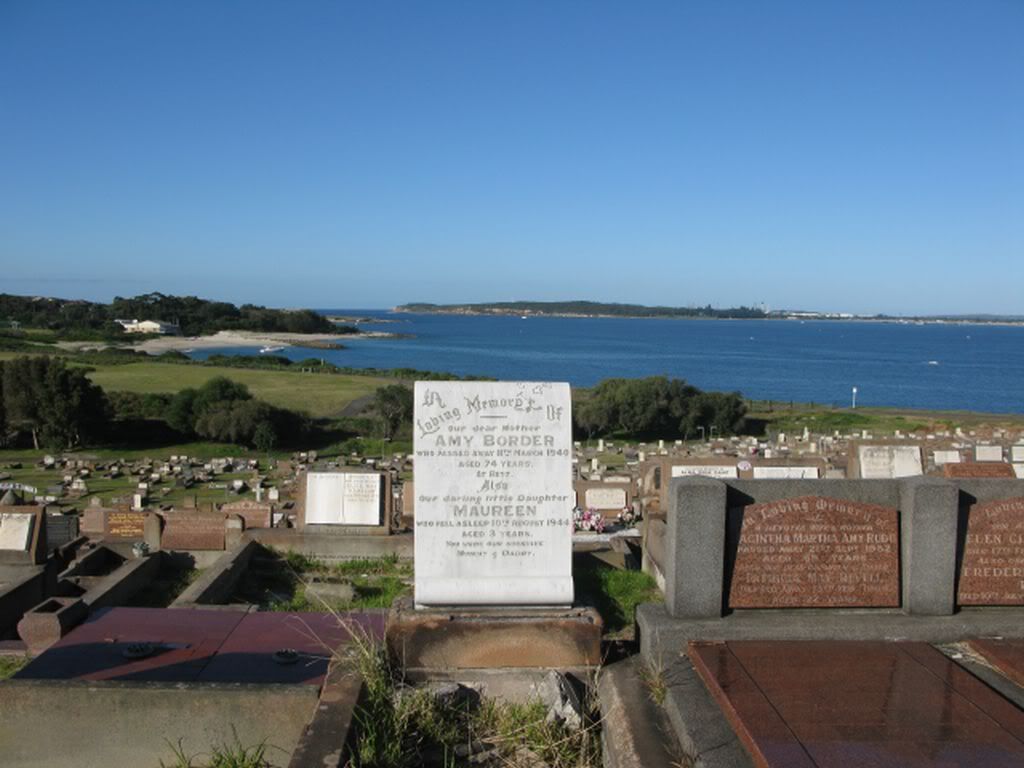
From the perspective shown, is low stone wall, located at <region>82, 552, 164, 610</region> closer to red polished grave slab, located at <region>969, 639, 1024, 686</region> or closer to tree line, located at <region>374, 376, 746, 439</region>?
red polished grave slab, located at <region>969, 639, 1024, 686</region>

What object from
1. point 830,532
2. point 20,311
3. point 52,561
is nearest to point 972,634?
point 830,532

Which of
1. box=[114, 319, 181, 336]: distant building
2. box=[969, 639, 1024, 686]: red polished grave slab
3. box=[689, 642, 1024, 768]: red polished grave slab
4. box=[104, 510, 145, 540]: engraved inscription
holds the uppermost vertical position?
box=[969, 639, 1024, 686]: red polished grave slab

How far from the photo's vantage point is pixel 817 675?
4.91 metres

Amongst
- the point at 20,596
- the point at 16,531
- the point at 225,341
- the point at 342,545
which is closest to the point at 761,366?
the point at 225,341

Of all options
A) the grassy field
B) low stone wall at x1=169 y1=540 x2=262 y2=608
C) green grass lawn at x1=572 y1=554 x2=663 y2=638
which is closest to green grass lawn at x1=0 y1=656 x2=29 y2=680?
low stone wall at x1=169 y1=540 x2=262 y2=608

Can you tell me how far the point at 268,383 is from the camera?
73.6m

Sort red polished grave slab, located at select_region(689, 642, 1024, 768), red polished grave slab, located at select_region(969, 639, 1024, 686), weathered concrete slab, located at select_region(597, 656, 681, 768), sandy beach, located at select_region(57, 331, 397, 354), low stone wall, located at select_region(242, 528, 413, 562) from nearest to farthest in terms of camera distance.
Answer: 1. red polished grave slab, located at select_region(689, 642, 1024, 768)
2. weathered concrete slab, located at select_region(597, 656, 681, 768)
3. red polished grave slab, located at select_region(969, 639, 1024, 686)
4. low stone wall, located at select_region(242, 528, 413, 562)
5. sandy beach, located at select_region(57, 331, 397, 354)

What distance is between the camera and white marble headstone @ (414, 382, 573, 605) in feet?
18.7

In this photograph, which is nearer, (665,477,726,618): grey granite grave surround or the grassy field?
(665,477,726,618): grey granite grave surround

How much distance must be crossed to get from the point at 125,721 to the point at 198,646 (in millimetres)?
1761

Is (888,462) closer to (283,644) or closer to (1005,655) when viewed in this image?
(1005,655)

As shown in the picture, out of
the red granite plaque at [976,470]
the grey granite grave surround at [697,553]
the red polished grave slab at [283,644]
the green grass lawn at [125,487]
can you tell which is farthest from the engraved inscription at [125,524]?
the red granite plaque at [976,470]

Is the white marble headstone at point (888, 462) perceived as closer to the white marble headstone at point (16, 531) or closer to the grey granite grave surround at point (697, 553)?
the grey granite grave surround at point (697, 553)

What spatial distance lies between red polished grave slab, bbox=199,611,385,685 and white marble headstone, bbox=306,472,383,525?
5.53 metres
